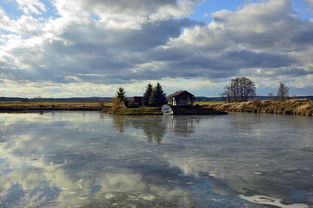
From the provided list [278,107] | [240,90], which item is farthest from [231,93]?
[278,107]

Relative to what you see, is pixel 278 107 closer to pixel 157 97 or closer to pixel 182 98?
pixel 182 98

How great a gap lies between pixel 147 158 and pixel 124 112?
38.2 metres

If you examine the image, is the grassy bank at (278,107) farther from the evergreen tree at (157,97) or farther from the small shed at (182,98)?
the evergreen tree at (157,97)

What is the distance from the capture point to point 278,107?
51.4 metres

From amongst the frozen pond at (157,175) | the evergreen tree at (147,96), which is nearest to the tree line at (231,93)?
the evergreen tree at (147,96)

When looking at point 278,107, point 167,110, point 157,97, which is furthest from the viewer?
point 157,97

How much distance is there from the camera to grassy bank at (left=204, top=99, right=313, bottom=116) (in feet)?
147

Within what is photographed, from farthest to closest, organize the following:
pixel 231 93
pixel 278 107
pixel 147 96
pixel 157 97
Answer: pixel 231 93 → pixel 147 96 → pixel 157 97 → pixel 278 107

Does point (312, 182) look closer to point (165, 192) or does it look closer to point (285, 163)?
point (285, 163)

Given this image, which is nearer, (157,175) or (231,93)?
(157,175)

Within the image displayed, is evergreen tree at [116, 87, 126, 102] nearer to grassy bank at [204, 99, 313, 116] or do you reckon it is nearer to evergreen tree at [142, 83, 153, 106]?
evergreen tree at [142, 83, 153, 106]

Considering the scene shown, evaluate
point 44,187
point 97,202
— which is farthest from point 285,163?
point 44,187

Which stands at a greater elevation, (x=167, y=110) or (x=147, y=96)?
(x=147, y=96)

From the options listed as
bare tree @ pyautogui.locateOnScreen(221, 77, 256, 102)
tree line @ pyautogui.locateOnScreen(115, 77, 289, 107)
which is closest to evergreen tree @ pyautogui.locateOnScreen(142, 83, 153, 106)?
tree line @ pyautogui.locateOnScreen(115, 77, 289, 107)
